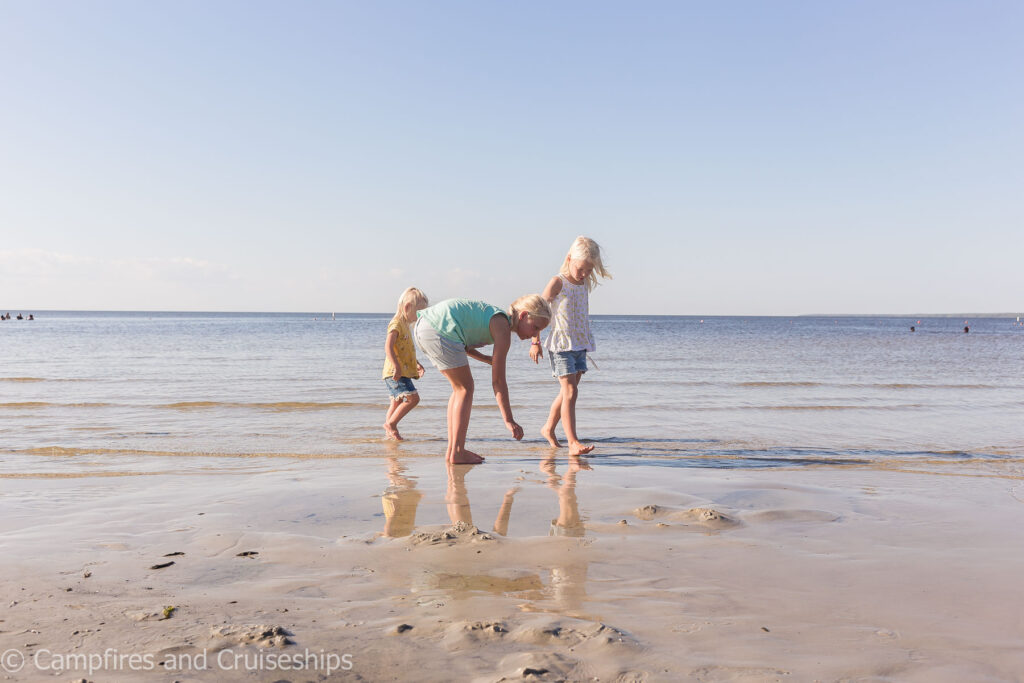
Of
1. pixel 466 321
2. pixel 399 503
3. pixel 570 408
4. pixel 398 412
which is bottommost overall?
pixel 399 503

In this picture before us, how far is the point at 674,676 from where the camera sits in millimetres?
2203

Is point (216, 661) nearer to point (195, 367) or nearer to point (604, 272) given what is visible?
point (604, 272)

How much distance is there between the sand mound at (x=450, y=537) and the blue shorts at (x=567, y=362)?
3.09m

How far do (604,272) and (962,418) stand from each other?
654cm

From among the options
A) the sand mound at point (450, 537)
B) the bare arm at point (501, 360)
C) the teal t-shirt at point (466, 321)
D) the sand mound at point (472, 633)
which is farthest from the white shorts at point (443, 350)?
the sand mound at point (472, 633)

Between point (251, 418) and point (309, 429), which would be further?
point (251, 418)

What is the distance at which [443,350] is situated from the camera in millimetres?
5754

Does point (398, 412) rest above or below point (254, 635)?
above

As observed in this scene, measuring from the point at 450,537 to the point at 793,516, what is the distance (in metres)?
2.22

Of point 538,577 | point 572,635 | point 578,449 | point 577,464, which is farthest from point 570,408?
point 572,635

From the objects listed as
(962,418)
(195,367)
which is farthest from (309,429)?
(195,367)

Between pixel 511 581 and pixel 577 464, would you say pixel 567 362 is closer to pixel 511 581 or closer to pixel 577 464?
pixel 577 464

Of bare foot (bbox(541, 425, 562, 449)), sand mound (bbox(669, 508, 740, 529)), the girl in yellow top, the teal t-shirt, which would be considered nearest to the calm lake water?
bare foot (bbox(541, 425, 562, 449))

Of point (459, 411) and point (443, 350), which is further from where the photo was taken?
point (459, 411)
